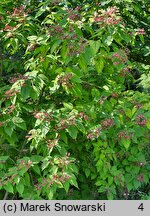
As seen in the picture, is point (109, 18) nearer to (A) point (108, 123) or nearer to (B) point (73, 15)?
(B) point (73, 15)

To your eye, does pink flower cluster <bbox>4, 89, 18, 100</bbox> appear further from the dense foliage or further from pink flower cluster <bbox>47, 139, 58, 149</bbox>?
pink flower cluster <bbox>47, 139, 58, 149</bbox>

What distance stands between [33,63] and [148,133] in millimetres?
991

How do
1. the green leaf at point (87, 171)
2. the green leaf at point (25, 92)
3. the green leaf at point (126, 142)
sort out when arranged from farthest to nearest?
the green leaf at point (87, 171) → the green leaf at point (126, 142) → the green leaf at point (25, 92)

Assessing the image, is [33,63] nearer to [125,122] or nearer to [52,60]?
[52,60]

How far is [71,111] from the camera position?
6.90ft

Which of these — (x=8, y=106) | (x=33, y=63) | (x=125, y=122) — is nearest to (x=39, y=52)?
(x=33, y=63)

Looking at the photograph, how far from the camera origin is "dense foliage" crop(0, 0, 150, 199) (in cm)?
199

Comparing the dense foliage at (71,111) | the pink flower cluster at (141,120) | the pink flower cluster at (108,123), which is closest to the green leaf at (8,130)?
the dense foliage at (71,111)

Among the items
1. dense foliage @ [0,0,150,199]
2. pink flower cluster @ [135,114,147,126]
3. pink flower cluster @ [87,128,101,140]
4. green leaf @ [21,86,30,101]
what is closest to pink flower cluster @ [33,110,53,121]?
dense foliage @ [0,0,150,199]

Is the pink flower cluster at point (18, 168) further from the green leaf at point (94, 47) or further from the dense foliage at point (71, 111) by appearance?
the green leaf at point (94, 47)

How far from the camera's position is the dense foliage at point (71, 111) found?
1992 millimetres

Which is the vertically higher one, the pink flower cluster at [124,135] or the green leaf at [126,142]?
the pink flower cluster at [124,135]

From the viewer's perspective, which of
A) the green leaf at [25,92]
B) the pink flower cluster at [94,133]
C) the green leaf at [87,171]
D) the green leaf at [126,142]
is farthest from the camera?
the green leaf at [87,171]

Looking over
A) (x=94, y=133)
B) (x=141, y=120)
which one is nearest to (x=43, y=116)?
(x=94, y=133)
